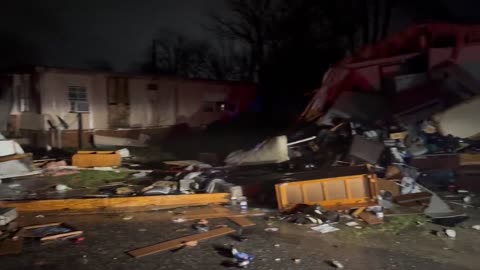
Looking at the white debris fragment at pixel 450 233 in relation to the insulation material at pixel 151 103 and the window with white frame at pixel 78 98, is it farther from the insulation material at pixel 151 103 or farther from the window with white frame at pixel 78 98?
the insulation material at pixel 151 103

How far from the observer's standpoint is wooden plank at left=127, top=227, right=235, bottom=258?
476 centimetres

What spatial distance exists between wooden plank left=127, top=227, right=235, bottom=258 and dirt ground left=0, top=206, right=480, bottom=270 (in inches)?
3.8

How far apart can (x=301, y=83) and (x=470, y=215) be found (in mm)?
18497

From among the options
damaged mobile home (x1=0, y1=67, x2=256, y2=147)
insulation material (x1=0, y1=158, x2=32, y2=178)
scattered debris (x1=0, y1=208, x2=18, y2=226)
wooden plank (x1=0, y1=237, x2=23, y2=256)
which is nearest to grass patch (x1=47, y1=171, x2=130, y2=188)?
insulation material (x1=0, y1=158, x2=32, y2=178)

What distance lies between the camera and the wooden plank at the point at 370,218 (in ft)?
18.9

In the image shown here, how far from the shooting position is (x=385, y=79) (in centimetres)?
1143

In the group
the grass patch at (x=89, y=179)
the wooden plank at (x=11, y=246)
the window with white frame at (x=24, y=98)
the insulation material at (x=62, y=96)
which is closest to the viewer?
the wooden plank at (x=11, y=246)

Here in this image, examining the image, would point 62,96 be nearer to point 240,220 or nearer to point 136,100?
point 136,100

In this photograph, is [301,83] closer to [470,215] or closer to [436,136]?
[436,136]

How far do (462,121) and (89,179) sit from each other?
7.43 metres

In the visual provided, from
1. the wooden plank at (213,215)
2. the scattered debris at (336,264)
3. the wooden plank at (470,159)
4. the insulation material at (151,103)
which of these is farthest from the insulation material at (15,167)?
the wooden plank at (470,159)

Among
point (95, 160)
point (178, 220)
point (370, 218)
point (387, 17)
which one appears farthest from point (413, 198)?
point (387, 17)

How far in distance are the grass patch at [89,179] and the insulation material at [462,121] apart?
6.49 metres

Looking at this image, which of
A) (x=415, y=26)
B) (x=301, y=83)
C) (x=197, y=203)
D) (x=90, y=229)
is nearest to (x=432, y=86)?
(x=415, y=26)
